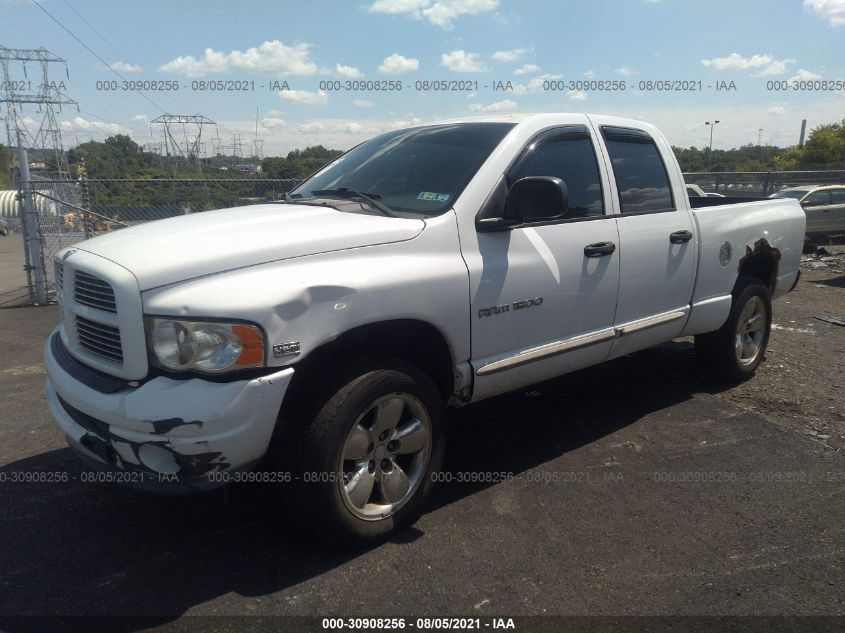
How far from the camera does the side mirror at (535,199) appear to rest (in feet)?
10.7

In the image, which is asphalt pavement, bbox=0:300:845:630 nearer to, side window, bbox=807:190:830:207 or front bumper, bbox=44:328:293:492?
front bumper, bbox=44:328:293:492

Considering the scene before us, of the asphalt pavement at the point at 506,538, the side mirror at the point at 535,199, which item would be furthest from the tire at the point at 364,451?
the side mirror at the point at 535,199

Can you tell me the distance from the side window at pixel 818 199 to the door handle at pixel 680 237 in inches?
585

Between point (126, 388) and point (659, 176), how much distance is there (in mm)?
3760

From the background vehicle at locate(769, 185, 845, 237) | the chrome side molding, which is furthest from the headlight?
the background vehicle at locate(769, 185, 845, 237)

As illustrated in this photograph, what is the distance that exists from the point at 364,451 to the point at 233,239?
1.13 metres

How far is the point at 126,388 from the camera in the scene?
259cm

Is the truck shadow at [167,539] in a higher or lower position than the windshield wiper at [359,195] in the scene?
lower

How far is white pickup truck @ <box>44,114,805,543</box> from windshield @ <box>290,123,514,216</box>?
1 cm

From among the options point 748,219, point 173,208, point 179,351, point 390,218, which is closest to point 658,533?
point 390,218

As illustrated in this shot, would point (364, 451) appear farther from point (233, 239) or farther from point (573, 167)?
point (573, 167)

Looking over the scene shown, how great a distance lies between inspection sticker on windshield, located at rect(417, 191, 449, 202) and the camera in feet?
11.0

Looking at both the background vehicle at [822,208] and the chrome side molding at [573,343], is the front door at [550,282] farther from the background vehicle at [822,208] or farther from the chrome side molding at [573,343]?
the background vehicle at [822,208]

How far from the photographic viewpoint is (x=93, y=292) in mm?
2740
